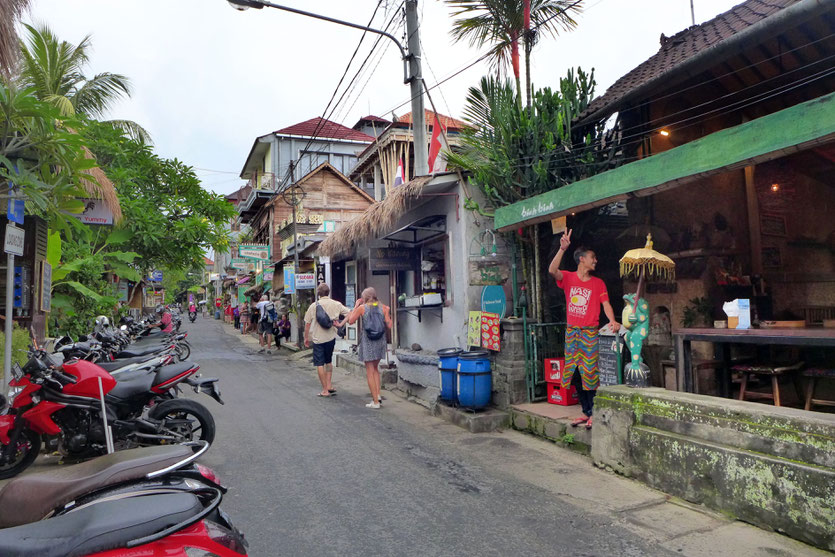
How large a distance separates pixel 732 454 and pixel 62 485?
423 cm

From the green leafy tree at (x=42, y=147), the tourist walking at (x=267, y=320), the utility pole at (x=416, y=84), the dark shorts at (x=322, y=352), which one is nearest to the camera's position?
the green leafy tree at (x=42, y=147)

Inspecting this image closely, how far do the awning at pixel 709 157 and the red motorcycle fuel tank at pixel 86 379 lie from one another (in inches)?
188

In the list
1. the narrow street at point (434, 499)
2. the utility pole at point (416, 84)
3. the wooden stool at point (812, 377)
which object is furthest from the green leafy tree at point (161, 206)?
the wooden stool at point (812, 377)

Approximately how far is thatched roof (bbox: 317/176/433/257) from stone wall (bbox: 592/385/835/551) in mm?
4526

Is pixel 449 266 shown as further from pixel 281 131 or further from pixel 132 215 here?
pixel 281 131

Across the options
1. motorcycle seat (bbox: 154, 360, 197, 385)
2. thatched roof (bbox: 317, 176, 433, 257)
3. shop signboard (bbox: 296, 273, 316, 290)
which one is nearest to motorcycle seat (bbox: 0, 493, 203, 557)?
motorcycle seat (bbox: 154, 360, 197, 385)

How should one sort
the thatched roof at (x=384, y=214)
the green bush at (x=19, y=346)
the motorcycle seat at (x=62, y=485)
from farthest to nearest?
the thatched roof at (x=384, y=214) < the green bush at (x=19, y=346) < the motorcycle seat at (x=62, y=485)

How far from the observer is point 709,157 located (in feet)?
13.8

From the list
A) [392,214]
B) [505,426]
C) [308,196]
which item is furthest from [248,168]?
[505,426]

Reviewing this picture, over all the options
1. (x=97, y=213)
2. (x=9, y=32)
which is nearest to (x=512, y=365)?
(x=9, y=32)

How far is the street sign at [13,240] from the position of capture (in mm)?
5959

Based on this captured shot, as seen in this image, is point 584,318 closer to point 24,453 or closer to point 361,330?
point 361,330

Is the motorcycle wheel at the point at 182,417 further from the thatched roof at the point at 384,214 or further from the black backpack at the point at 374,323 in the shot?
the thatched roof at the point at 384,214

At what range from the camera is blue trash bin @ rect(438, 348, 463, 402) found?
23.6ft
